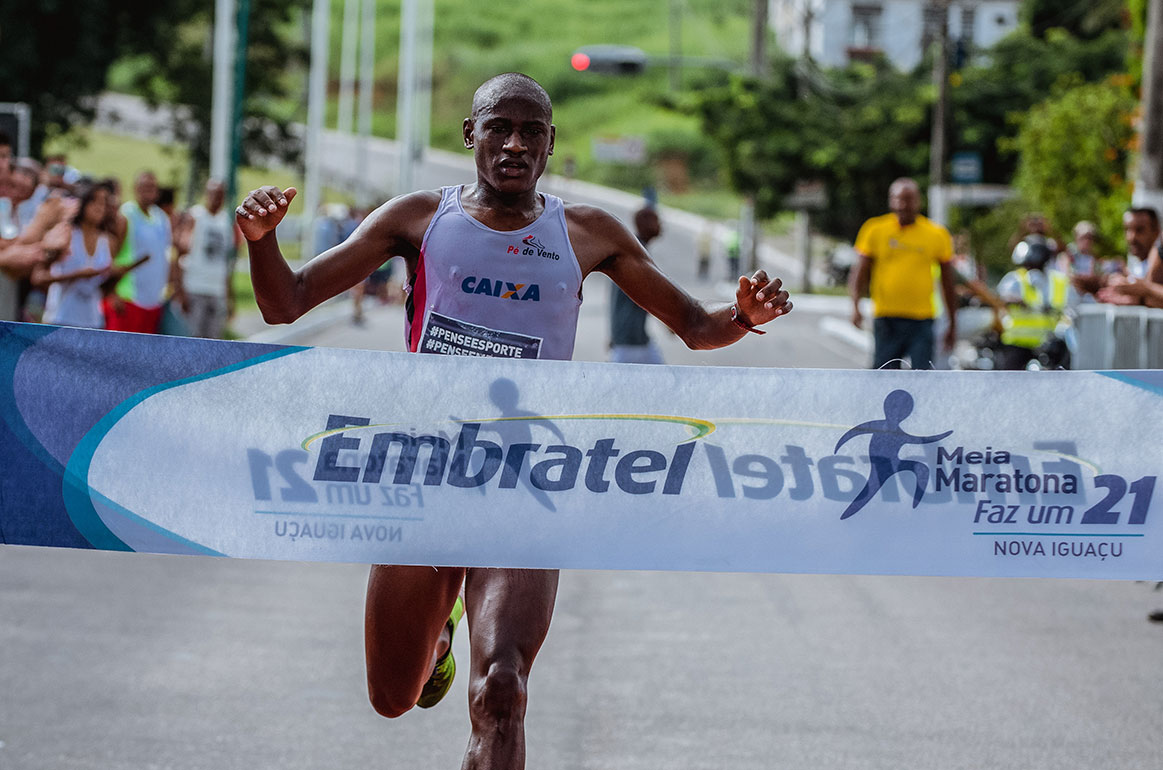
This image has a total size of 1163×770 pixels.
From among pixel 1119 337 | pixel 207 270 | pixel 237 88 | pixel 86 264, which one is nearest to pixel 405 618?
pixel 86 264

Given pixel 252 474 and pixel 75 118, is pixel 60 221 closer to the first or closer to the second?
pixel 252 474

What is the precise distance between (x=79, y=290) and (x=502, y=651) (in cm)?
997

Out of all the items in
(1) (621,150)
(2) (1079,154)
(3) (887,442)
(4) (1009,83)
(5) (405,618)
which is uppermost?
(4) (1009,83)

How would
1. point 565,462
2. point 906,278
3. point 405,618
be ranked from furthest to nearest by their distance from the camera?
point 906,278
point 405,618
point 565,462

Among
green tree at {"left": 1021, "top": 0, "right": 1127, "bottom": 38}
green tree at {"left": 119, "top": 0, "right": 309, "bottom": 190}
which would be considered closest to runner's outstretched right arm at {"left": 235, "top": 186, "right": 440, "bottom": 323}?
green tree at {"left": 119, "top": 0, "right": 309, "bottom": 190}

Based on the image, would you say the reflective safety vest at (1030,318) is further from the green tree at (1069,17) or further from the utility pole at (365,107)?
the green tree at (1069,17)

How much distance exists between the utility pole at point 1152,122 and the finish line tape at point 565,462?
14452 mm

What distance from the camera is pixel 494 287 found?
462 cm

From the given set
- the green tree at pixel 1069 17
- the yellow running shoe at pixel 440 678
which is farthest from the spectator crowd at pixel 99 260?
the green tree at pixel 1069 17

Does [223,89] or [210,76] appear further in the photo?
[210,76]

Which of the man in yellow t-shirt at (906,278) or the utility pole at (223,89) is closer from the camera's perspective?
the man in yellow t-shirt at (906,278)

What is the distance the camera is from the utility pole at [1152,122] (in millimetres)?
18594

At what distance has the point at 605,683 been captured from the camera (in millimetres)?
7078

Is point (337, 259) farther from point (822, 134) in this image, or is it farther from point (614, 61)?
point (822, 134)
